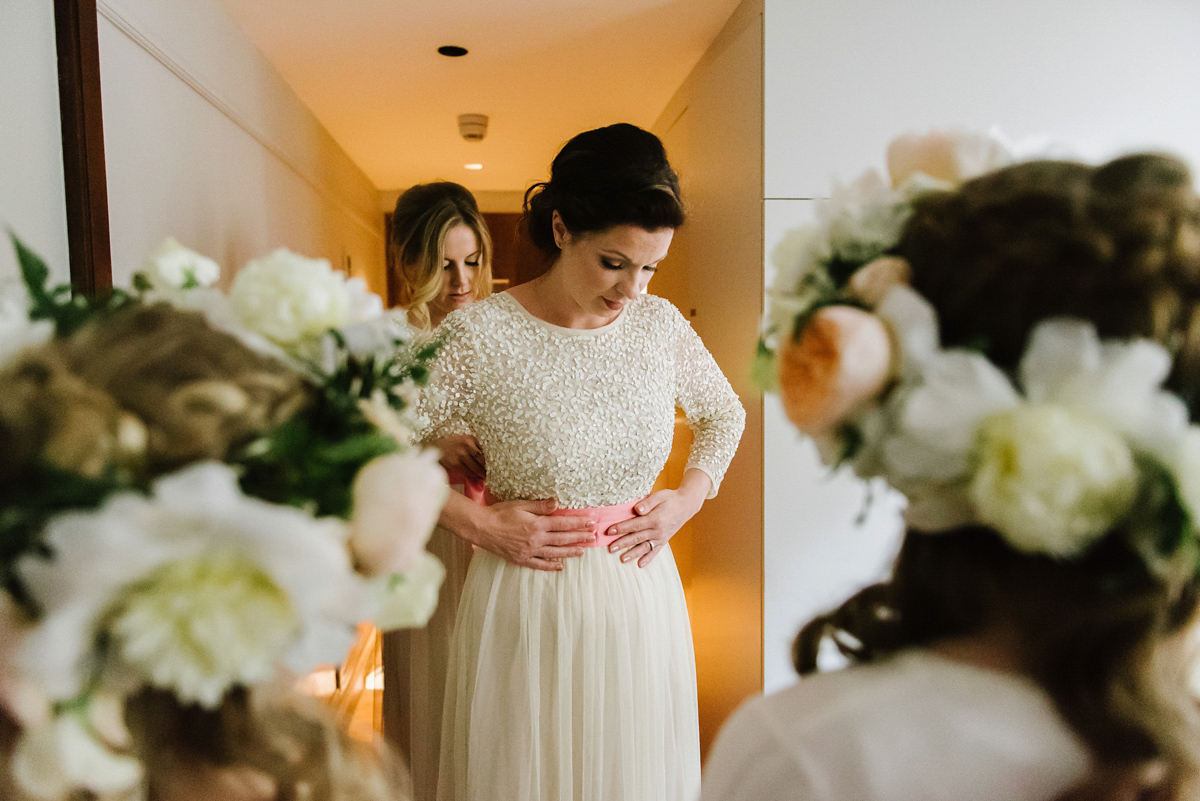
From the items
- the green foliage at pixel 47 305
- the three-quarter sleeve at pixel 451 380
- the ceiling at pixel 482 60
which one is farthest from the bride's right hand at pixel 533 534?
the ceiling at pixel 482 60

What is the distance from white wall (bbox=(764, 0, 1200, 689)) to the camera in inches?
70.1

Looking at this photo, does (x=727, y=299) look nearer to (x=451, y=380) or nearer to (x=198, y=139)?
(x=451, y=380)

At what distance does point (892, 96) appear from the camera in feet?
5.92

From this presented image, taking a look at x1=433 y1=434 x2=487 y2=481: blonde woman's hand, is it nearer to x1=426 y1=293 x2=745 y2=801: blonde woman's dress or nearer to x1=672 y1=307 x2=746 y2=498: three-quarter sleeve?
x1=426 y1=293 x2=745 y2=801: blonde woman's dress

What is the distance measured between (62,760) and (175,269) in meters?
0.35

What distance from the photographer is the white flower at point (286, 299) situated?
50 cm

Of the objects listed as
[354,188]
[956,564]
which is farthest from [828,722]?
[354,188]

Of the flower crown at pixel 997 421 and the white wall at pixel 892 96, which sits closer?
the flower crown at pixel 997 421

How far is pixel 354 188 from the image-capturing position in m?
4.07

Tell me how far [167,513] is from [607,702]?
1.16m

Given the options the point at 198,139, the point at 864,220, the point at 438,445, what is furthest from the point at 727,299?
the point at 864,220

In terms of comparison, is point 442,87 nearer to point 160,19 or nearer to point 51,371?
point 160,19

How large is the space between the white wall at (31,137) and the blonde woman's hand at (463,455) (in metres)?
0.74

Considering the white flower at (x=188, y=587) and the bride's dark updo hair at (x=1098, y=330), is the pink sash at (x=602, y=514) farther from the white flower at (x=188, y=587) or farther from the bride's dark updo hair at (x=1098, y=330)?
the white flower at (x=188, y=587)
